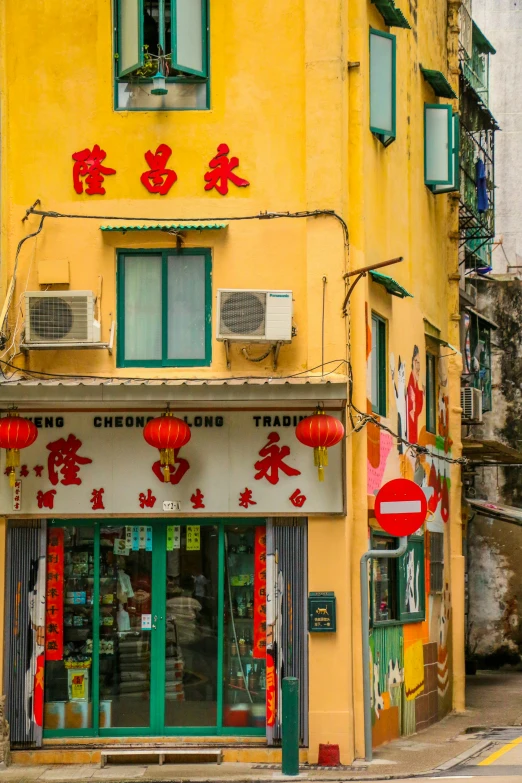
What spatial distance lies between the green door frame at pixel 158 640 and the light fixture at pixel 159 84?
5162mm

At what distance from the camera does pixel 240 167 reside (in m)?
17.0

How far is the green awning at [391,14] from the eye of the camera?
18359 millimetres

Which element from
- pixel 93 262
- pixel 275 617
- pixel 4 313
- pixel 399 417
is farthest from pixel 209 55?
pixel 275 617

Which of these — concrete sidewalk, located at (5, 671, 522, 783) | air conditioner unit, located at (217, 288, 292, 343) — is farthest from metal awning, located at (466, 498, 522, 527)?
air conditioner unit, located at (217, 288, 292, 343)

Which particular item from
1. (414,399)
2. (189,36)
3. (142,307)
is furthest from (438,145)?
(142,307)

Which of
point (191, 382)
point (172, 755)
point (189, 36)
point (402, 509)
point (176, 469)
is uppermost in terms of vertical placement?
point (189, 36)

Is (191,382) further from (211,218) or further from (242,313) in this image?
(211,218)

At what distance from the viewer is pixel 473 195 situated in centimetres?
2594

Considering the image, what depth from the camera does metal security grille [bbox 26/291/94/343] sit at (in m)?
16.4

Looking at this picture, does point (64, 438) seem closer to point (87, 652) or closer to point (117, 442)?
point (117, 442)

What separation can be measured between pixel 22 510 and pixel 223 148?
5.01m

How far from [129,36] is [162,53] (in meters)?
0.45

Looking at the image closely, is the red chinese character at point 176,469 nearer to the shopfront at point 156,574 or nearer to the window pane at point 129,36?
the shopfront at point 156,574

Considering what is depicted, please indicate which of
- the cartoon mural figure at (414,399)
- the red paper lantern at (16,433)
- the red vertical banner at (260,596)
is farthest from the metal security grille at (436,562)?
the red paper lantern at (16,433)
